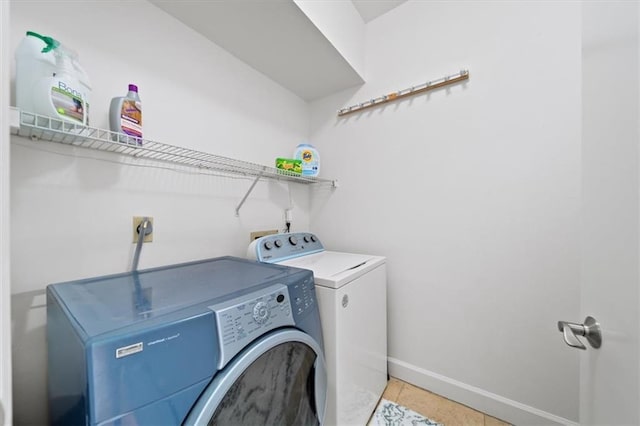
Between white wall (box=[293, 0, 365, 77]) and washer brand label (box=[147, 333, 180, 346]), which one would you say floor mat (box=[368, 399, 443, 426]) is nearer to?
washer brand label (box=[147, 333, 180, 346])

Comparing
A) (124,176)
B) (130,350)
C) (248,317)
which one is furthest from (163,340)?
(124,176)

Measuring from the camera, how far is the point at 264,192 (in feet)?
5.77

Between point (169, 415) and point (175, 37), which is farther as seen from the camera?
point (175, 37)

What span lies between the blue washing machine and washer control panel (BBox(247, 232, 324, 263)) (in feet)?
1.08

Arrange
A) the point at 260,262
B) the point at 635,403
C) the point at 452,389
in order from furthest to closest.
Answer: the point at 452,389 < the point at 260,262 < the point at 635,403

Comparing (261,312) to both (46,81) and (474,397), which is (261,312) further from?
(474,397)

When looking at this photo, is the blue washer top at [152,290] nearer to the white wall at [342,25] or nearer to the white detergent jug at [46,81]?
the white detergent jug at [46,81]

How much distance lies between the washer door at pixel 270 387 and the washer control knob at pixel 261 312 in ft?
0.18

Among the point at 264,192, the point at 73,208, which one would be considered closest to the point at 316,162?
the point at 264,192

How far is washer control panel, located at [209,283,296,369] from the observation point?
64 centimetres

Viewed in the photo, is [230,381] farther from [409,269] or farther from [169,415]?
[409,269]

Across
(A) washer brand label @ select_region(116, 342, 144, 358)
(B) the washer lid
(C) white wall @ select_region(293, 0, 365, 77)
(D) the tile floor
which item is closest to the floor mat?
A: (D) the tile floor

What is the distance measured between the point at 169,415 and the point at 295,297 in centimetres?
46

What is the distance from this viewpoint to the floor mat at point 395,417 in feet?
4.37
